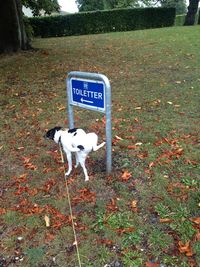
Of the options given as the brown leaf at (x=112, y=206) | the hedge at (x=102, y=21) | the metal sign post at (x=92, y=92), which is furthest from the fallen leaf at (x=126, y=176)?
the hedge at (x=102, y=21)

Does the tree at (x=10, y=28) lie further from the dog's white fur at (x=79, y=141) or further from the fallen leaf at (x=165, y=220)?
the fallen leaf at (x=165, y=220)

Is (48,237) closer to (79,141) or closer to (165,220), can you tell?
(79,141)

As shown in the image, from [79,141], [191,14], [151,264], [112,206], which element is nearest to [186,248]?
[151,264]

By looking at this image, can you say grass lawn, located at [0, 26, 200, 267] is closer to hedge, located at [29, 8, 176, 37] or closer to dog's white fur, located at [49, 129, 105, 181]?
dog's white fur, located at [49, 129, 105, 181]

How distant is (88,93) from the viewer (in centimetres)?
357

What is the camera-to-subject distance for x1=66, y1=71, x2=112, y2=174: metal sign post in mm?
3377

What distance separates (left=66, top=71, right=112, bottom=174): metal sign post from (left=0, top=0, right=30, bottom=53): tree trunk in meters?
7.40

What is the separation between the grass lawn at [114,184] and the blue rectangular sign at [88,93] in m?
0.90

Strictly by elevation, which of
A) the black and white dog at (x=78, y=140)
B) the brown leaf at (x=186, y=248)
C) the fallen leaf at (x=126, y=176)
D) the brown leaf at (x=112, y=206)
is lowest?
the brown leaf at (x=112, y=206)

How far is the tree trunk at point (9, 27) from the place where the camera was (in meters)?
10.0

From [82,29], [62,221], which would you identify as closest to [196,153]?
[62,221]

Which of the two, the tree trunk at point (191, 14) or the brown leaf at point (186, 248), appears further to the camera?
the tree trunk at point (191, 14)

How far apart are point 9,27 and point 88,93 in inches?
307

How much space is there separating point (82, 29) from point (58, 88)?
17181 millimetres
